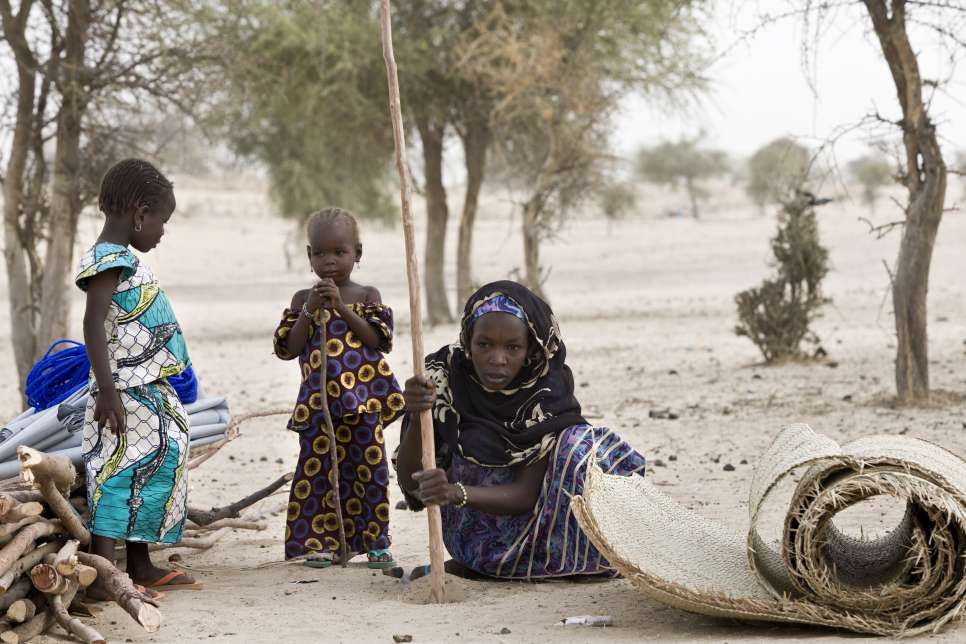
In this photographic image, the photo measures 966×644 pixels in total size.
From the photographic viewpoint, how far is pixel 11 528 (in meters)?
3.81

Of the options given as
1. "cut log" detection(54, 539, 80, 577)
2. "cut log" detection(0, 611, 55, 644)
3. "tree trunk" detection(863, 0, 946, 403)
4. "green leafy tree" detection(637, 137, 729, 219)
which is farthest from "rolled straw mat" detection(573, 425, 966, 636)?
"green leafy tree" detection(637, 137, 729, 219)

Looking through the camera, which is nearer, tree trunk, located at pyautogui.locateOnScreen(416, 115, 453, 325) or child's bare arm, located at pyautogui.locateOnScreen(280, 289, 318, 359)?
child's bare arm, located at pyautogui.locateOnScreen(280, 289, 318, 359)

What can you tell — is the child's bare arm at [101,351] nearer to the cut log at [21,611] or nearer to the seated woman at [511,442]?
the cut log at [21,611]

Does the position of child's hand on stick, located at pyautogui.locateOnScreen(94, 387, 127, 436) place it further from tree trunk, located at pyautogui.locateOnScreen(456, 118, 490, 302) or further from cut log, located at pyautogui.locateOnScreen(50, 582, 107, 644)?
tree trunk, located at pyautogui.locateOnScreen(456, 118, 490, 302)

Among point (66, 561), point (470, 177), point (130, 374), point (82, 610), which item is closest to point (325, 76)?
point (470, 177)

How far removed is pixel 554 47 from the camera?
15.9 meters

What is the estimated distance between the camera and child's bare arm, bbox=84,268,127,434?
4141 mm

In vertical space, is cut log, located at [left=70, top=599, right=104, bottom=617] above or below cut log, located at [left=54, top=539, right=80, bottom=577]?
below

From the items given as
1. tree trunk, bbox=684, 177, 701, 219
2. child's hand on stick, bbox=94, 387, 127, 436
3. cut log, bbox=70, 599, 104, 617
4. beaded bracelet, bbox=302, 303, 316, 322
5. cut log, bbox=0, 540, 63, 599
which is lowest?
cut log, bbox=70, 599, 104, 617

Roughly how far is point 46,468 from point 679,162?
56.6m

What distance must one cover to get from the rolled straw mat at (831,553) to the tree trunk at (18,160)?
21.4ft

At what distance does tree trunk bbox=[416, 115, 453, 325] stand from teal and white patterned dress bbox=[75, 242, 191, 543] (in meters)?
14.0

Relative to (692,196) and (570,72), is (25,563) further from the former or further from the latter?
(692,196)

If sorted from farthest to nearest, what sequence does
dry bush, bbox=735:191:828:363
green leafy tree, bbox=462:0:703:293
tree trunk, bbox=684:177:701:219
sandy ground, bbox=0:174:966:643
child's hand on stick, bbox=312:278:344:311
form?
tree trunk, bbox=684:177:701:219 → green leafy tree, bbox=462:0:703:293 → dry bush, bbox=735:191:828:363 → child's hand on stick, bbox=312:278:344:311 → sandy ground, bbox=0:174:966:643
